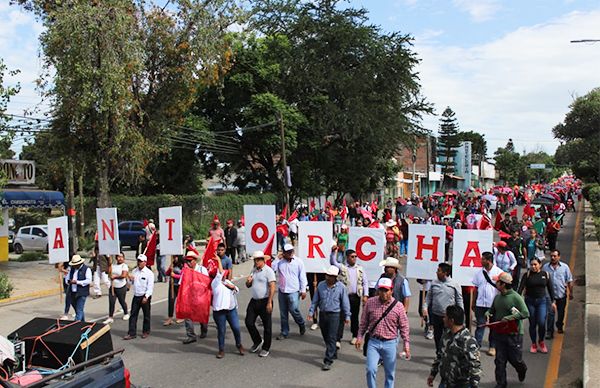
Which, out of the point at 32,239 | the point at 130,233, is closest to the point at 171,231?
the point at 130,233

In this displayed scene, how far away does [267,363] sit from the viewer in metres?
9.15

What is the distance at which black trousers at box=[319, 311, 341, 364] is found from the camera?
29.1 ft

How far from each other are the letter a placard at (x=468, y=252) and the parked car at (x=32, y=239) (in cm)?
2352

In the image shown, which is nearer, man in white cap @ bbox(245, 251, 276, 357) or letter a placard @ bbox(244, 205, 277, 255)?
man in white cap @ bbox(245, 251, 276, 357)

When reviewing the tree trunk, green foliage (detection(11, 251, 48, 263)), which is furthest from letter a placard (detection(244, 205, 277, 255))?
green foliage (detection(11, 251, 48, 263))

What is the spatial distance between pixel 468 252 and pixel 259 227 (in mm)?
4099

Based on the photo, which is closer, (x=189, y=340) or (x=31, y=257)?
(x=189, y=340)

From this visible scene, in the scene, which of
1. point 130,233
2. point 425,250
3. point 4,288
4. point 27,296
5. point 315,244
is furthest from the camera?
point 130,233

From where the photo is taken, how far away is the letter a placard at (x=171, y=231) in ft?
39.4

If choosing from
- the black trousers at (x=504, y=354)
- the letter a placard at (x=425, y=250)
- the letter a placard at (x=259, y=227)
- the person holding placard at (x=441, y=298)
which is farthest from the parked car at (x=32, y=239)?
the black trousers at (x=504, y=354)

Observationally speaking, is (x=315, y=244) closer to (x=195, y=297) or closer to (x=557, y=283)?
(x=195, y=297)

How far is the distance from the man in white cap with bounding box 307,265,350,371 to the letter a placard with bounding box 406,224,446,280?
1840 mm

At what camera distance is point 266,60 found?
1554 inches

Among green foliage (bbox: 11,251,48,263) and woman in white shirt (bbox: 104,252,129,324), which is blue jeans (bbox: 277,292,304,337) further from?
green foliage (bbox: 11,251,48,263)
